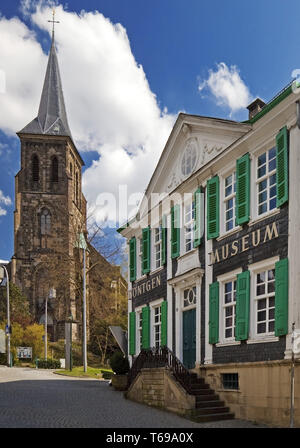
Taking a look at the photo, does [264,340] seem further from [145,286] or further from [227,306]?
[145,286]

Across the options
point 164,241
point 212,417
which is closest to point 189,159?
point 164,241

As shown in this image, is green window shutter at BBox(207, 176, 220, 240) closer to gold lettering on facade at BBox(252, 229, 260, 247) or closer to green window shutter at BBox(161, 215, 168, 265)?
gold lettering on facade at BBox(252, 229, 260, 247)

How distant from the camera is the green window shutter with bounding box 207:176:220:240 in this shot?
15.8 m

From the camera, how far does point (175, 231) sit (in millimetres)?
18516

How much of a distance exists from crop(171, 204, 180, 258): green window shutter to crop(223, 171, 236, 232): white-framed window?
304 cm

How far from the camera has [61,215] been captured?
69.2 meters

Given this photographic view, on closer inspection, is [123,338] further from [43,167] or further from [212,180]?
[43,167]

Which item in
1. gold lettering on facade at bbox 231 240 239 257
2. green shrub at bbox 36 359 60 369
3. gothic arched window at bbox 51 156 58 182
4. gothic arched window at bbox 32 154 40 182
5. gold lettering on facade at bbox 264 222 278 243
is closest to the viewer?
gold lettering on facade at bbox 264 222 278 243

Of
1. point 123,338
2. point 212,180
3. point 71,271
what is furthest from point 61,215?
point 212,180

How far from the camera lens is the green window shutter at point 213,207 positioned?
15.8 metres

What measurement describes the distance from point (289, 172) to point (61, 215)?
58558 millimetres

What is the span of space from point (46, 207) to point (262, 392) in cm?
5955

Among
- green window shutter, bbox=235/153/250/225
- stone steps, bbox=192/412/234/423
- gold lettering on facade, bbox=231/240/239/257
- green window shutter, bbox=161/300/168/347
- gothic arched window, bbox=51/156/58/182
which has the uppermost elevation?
gothic arched window, bbox=51/156/58/182

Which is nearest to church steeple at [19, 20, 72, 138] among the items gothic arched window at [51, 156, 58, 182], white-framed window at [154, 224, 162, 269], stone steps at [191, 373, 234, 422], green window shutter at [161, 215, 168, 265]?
gothic arched window at [51, 156, 58, 182]
